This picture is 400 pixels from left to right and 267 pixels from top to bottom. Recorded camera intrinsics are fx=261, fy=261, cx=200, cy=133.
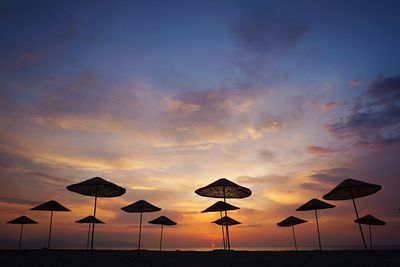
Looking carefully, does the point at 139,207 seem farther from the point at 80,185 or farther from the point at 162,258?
the point at 162,258

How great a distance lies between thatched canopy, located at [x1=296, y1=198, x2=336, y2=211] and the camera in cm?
1468

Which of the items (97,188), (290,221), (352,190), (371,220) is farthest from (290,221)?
(97,188)

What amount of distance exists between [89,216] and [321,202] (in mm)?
20228

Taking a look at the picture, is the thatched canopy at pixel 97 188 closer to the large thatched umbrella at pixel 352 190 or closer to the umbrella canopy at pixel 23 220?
the large thatched umbrella at pixel 352 190

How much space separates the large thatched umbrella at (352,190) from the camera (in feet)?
36.4

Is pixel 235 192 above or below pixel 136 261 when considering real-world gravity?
above

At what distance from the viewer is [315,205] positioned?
48.7ft

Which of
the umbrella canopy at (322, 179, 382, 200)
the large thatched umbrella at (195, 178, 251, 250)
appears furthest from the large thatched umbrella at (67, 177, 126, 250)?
the umbrella canopy at (322, 179, 382, 200)

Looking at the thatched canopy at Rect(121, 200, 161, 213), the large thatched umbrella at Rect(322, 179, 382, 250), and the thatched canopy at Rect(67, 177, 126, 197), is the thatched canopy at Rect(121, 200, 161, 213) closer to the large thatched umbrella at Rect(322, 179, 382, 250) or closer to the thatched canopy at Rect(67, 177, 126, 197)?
the thatched canopy at Rect(67, 177, 126, 197)

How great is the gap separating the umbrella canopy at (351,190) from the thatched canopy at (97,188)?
391 inches

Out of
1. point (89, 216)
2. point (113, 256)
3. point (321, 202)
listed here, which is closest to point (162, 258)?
point (113, 256)

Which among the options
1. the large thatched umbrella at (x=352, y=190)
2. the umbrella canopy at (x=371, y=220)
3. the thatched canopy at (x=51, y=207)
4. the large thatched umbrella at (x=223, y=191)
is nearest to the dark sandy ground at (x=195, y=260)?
the large thatched umbrella at (x=352, y=190)

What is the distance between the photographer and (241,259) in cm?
759

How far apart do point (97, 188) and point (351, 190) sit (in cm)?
1139
